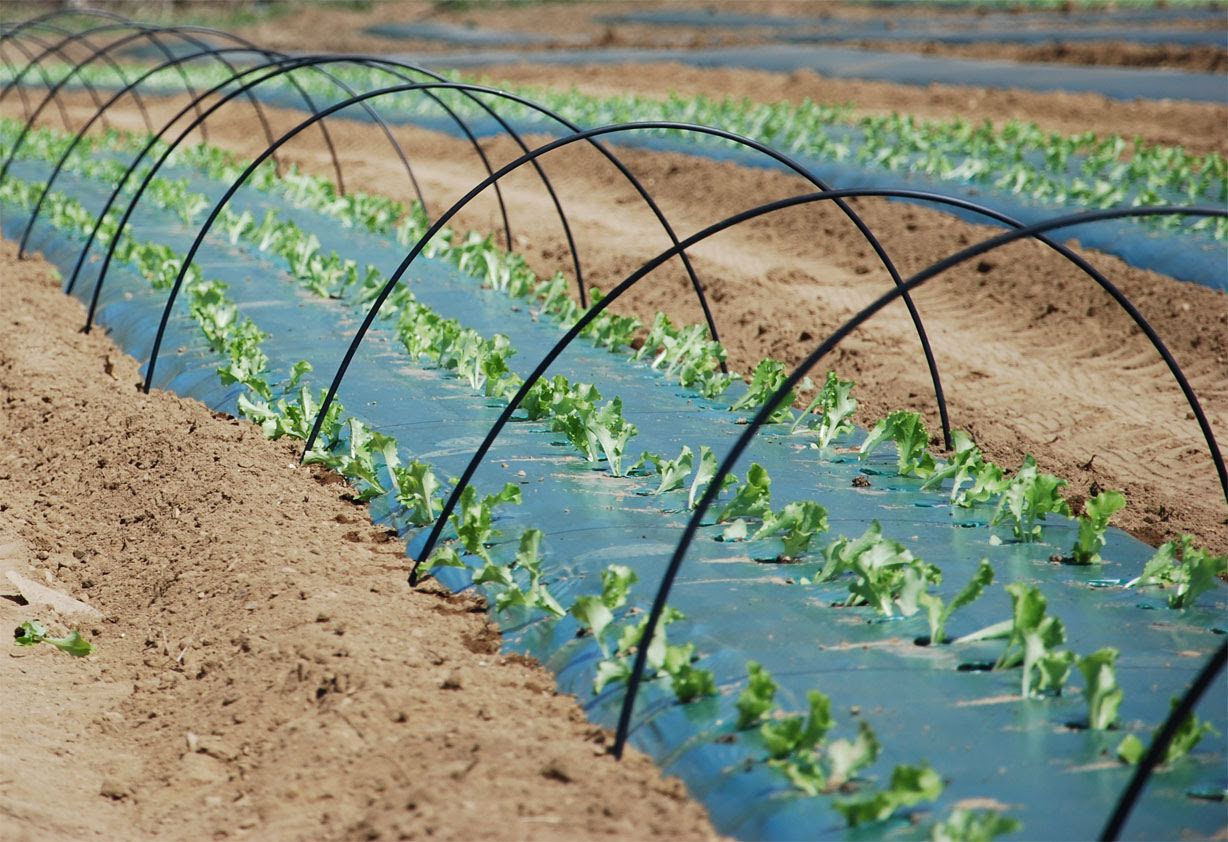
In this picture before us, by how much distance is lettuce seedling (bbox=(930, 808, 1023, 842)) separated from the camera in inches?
100.0

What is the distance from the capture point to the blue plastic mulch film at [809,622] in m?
2.89

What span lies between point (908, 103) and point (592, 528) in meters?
14.4

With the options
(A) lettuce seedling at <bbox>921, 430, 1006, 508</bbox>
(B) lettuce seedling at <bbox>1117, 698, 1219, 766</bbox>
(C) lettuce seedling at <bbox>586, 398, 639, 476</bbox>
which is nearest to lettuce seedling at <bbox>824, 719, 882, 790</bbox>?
(B) lettuce seedling at <bbox>1117, 698, 1219, 766</bbox>

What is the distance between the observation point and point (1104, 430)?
6.71 metres

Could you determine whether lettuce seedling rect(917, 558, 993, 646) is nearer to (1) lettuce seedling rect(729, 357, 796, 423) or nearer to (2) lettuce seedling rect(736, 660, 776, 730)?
(2) lettuce seedling rect(736, 660, 776, 730)

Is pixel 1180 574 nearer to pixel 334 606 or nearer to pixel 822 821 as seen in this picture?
pixel 822 821

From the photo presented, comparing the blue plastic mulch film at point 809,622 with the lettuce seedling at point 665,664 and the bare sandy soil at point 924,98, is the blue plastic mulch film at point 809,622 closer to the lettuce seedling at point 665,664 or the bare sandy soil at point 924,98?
the lettuce seedling at point 665,664

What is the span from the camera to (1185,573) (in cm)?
377

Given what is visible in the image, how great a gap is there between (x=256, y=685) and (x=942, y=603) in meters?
2.15

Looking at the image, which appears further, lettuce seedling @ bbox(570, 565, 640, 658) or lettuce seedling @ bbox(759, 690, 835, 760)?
lettuce seedling @ bbox(570, 565, 640, 658)

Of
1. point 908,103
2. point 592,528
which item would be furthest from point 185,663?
point 908,103

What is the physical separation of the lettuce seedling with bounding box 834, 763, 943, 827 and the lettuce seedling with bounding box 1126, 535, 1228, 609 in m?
1.46

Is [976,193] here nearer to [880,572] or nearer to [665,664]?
[880,572]

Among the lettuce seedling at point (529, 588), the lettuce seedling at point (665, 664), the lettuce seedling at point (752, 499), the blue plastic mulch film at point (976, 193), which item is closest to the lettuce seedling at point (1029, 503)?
the lettuce seedling at point (752, 499)
